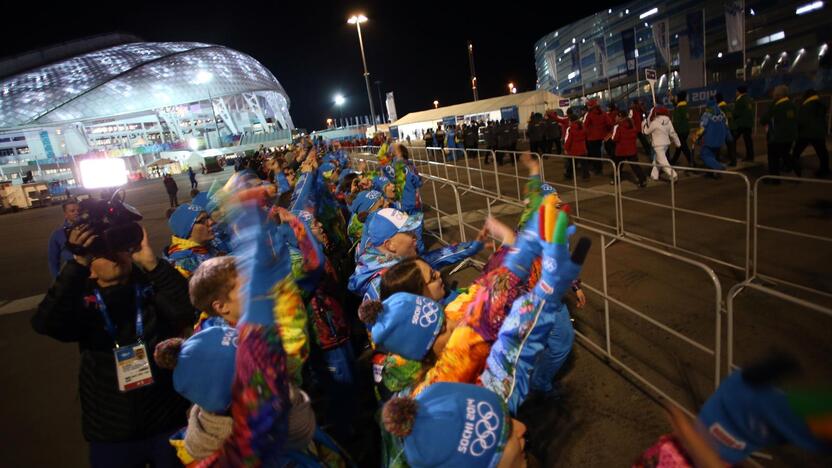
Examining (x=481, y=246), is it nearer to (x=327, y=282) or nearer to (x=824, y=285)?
(x=327, y=282)

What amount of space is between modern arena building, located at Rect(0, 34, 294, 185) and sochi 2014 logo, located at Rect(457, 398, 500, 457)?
7005 cm

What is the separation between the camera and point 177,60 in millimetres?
72938

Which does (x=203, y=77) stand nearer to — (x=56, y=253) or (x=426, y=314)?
(x=56, y=253)

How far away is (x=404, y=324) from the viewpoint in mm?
1957

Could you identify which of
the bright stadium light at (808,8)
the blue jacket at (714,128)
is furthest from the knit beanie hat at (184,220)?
the bright stadium light at (808,8)

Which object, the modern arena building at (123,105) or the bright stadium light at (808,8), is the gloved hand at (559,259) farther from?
the modern arena building at (123,105)

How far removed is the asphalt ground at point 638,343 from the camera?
287cm

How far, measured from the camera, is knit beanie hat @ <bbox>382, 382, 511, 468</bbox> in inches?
56.2

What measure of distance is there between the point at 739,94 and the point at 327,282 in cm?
1066

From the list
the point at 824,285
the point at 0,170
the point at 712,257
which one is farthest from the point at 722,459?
the point at 0,170

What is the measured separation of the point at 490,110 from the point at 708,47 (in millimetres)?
46011

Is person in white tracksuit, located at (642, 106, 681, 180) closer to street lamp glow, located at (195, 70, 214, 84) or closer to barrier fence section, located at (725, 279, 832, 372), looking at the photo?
barrier fence section, located at (725, 279, 832, 372)

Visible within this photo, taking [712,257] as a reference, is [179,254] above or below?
above

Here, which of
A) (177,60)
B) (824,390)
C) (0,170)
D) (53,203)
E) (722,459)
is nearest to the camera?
(824,390)
